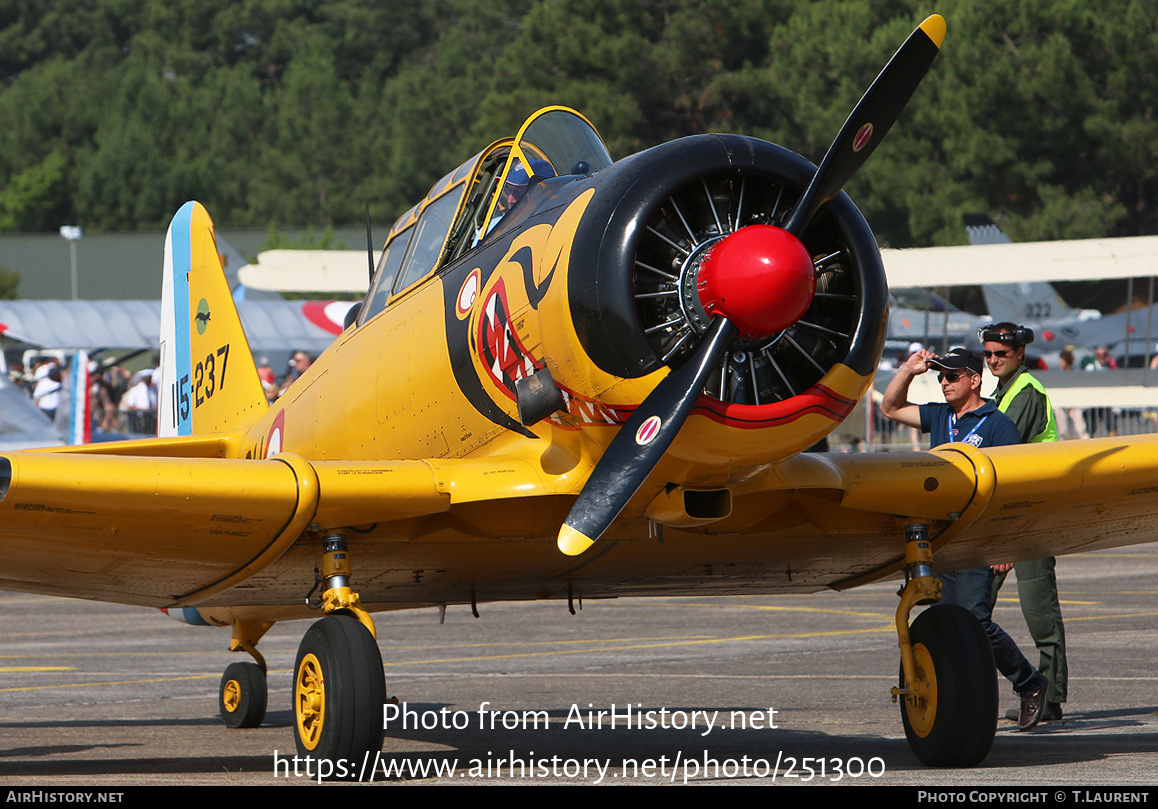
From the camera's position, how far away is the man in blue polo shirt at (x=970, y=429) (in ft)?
26.4

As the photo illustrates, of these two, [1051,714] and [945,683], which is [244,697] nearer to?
[945,683]

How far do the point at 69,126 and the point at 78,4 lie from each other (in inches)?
1206

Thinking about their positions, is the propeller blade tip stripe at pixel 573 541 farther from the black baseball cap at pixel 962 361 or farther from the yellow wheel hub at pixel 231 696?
the yellow wheel hub at pixel 231 696

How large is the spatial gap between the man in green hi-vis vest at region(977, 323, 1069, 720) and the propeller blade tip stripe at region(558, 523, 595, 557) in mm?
3469

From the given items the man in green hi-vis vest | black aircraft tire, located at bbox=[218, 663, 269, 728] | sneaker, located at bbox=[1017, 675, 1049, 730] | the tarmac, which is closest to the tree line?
the tarmac

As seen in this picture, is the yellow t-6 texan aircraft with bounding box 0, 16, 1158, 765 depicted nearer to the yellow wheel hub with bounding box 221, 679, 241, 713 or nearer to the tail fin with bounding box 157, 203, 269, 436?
the yellow wheel hub with bounding box 221, 679, 241, 713

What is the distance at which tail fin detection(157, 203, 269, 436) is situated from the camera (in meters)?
10.3

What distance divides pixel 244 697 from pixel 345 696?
123 inches

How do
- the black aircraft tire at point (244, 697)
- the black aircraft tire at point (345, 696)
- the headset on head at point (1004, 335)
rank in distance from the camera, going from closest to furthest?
the black aircraft tire at point (345, 696), the headset on head at point (1004, 335), the black aircraft tire at point (244, 697)

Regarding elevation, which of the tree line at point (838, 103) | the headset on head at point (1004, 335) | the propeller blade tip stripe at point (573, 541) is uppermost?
the tree line at point (838, 103)

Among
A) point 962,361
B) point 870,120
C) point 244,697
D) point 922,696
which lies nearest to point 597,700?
point 244,697

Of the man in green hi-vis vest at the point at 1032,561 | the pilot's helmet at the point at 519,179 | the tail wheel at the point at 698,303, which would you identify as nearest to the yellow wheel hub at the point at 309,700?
the tail wheel at the point at 698,303

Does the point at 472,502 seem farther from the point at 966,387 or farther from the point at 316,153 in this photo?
the point at 316,153
